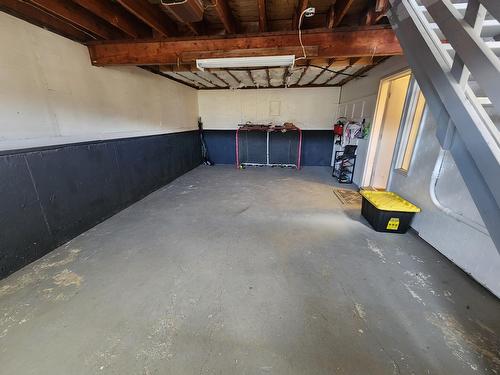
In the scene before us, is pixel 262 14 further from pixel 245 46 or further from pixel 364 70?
pixel 364 70

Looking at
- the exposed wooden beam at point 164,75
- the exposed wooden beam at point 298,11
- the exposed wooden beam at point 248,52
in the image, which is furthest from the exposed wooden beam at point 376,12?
the exposed wooden beam at point 164,75

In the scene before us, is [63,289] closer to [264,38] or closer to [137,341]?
[137,341]

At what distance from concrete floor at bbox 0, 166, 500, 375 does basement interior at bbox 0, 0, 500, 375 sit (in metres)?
0.01

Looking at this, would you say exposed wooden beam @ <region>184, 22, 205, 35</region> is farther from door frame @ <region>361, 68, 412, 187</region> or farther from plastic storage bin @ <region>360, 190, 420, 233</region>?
plastic storage bin @ <region>360, 190, 420, 233</region>

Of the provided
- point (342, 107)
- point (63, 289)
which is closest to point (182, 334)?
point (63, 289)

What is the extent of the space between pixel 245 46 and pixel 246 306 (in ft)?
9.00

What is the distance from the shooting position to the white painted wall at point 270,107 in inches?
238

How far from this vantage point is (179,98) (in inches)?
210

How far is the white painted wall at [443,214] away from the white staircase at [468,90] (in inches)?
34.2

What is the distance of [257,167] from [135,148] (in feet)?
11.3

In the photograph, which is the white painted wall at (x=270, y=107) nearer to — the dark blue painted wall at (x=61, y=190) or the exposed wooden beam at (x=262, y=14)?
the dark blue painted wall at (x=61, y=190)

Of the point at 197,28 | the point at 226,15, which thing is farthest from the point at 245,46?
Answer: the point at 197,28

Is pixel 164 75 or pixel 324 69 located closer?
pixel 324 69

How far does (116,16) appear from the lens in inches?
87.8
